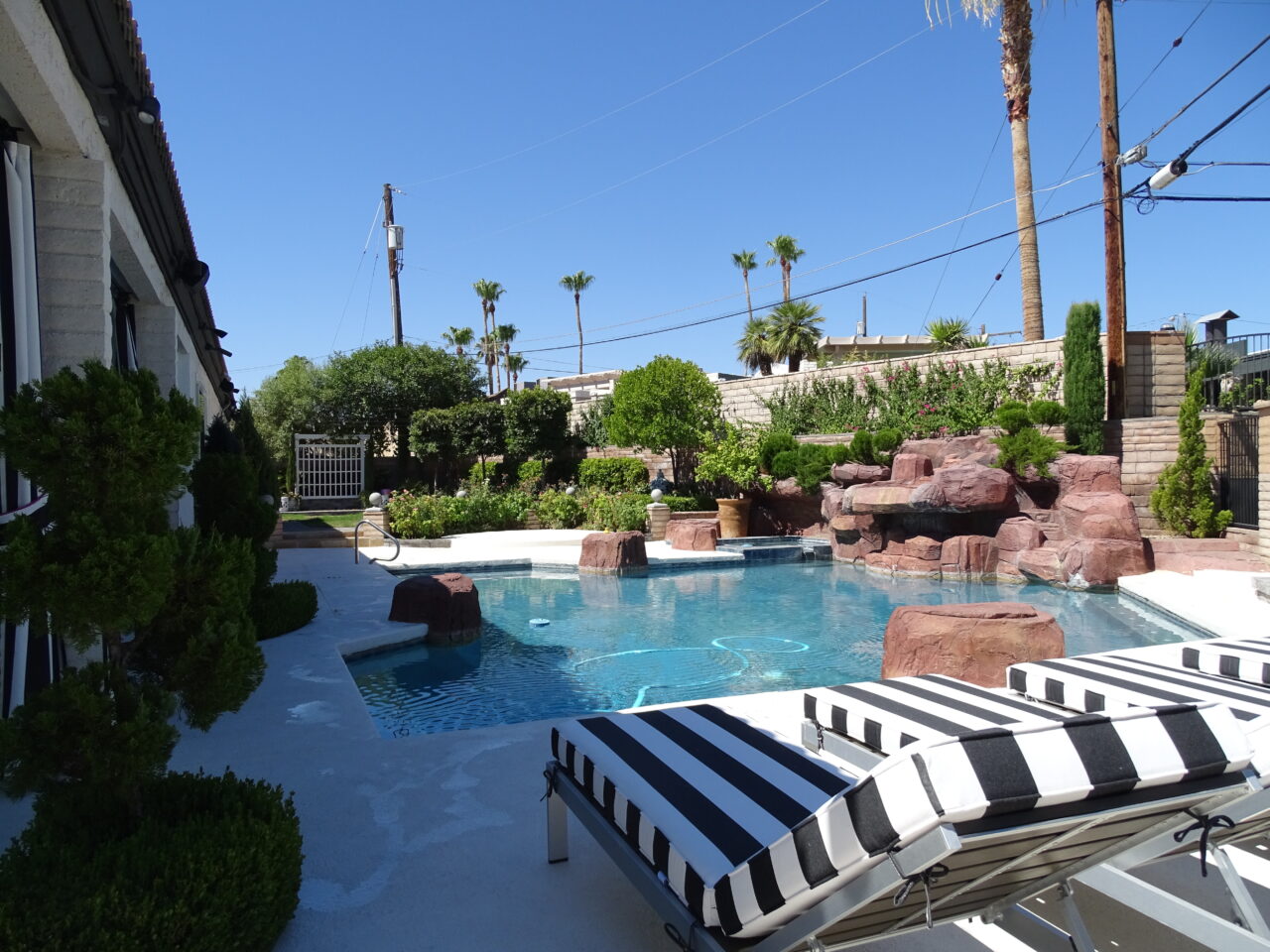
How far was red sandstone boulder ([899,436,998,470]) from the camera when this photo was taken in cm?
1426

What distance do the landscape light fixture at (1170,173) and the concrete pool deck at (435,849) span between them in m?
10.2

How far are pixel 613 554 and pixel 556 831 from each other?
1000cm

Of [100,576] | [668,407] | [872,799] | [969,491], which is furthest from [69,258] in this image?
[668,407]

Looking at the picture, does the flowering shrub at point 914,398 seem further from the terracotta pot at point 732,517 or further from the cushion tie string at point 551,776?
the cushion tie string at point 551,776

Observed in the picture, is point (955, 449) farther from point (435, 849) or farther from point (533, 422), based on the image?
point (435, 849)

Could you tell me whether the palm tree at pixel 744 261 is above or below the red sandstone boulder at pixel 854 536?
above

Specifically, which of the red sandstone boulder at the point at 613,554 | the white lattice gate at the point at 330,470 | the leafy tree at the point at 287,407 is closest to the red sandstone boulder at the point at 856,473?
the red sandstone boulder at the point at 613,554

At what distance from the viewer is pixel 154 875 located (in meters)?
2.08

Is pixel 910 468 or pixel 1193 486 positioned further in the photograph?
pixel 910 468

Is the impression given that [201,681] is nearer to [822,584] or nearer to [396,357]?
[822,584]

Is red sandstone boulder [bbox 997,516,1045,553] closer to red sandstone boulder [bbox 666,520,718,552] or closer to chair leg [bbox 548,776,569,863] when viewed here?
red sandstone boulder [bbox 666,520,718,552]

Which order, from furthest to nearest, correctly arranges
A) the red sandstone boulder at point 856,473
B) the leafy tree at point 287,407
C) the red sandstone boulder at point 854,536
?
the leafy tree at point 287,407, the red sandstone boulder at point 856,473, the red sandstone boulder at point 854,536

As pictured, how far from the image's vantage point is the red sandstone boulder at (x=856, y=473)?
15.8 metres

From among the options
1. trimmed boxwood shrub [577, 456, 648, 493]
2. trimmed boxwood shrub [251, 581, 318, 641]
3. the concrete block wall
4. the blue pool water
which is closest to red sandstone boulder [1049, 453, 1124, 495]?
the blue pool water
